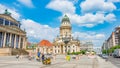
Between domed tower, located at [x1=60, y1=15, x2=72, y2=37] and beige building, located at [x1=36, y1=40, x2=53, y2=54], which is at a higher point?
domed tower, located at [x1=60, y1=15, x2=72, y2=37]

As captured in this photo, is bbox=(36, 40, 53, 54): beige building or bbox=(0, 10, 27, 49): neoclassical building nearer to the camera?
bbox=(0, 10, 27, 49): neoclassical building

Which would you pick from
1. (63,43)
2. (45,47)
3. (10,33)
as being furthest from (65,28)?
(10,33)

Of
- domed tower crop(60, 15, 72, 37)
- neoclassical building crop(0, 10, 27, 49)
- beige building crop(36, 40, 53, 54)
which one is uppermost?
domed tower crop(60, 15, 72, 37)

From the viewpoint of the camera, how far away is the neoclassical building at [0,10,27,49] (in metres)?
80.3

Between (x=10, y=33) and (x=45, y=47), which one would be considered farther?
(x=45, y=47)

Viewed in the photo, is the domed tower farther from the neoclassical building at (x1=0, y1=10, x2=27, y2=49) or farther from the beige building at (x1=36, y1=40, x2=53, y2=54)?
the neoclassical building at (x1=0, y1=10, x2=27, y2=49)

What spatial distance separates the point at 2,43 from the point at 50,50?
109 metres

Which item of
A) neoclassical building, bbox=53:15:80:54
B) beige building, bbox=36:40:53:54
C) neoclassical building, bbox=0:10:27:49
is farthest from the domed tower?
neoclassical building, bbox=0:10:27:49

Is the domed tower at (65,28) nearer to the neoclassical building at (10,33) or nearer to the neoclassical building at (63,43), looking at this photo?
the neoclassical building at (63,43)

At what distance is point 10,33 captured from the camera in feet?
277

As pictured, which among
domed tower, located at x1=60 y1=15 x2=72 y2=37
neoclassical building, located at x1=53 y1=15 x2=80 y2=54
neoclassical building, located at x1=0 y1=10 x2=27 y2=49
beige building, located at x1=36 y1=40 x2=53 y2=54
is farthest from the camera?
beige building, located at x1=36 y1=40 x2=53 y2=54

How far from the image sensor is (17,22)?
3885 inches

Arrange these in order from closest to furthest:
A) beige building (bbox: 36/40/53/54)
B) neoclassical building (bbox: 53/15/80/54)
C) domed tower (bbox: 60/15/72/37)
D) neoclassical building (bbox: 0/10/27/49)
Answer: neoclassical building (bbox: 0/10/27/49), neoclassical building (bbox: 53/15/80/54), domed tower (bbox: 60/15/72/37), beige building (bbox: 36/40/53/54)

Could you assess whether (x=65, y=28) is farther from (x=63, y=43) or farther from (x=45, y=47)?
(x=45, y=47)
